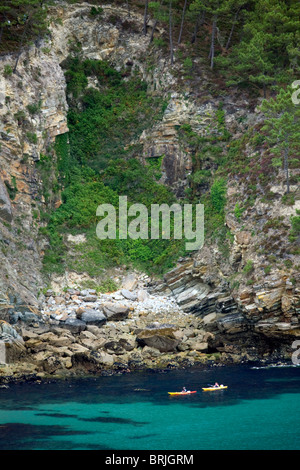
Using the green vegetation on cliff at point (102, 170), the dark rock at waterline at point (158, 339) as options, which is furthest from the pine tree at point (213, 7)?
the dark rock at waterline at point (158, 339)

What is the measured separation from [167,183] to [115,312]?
16701mm

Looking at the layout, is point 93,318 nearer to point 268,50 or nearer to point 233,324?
point 233,324

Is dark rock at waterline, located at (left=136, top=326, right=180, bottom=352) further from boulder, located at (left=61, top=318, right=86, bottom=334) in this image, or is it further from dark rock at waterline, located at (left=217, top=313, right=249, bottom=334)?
boulder, located at (left=61, top=318, right=86, bottom=334)

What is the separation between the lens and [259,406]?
2448 cm

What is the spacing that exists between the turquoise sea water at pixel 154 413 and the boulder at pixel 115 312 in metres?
8.89

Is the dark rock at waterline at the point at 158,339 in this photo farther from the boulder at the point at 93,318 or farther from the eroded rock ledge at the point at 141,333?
the boulder at the point at 93,318

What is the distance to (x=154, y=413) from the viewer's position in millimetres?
23609

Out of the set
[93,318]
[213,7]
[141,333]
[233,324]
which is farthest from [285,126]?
[213,7]

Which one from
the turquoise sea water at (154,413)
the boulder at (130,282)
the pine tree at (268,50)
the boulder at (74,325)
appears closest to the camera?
the turquoise sea water at (154,413)

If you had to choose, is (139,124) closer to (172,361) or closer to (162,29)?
(162,29)

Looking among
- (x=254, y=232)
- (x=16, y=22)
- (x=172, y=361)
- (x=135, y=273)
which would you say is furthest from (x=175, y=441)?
(x=16, y=22)

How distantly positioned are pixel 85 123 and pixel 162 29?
14493mm

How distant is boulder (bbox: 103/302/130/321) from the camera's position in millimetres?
38781

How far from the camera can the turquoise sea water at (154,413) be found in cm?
2003
